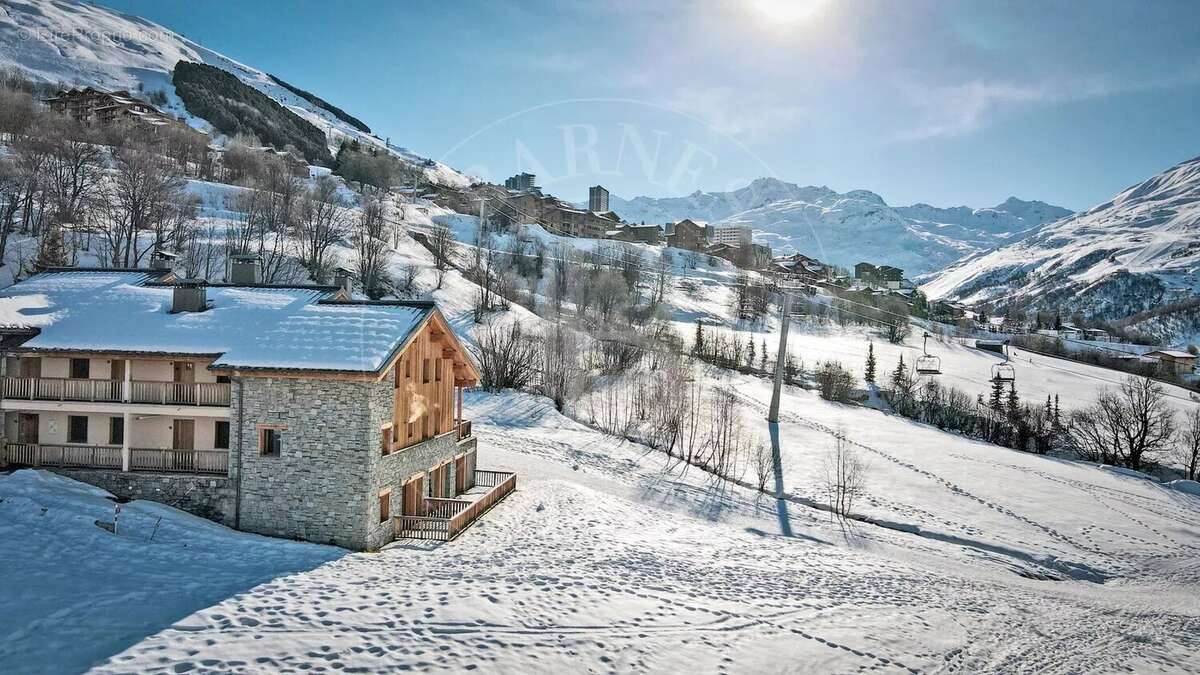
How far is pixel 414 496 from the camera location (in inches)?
801

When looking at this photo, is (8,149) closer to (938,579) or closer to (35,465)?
(35,465)

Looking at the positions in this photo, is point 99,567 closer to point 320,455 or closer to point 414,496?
point 320,455

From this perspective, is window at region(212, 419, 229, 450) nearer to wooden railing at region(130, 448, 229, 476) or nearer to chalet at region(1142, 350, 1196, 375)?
wooden railing at region(130, 448, 229, 476)

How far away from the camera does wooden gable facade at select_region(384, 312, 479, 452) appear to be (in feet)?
63.4

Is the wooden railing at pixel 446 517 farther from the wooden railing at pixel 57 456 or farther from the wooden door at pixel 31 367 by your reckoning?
the wooden door at pixel 31 367

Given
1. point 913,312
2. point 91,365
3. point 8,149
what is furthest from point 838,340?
point 8,149

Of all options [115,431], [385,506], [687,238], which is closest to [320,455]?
[385,506]

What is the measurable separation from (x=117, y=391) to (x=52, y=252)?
28172mm

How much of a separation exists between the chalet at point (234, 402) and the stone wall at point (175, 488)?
0.13 ft

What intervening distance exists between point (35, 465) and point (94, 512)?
4268mm

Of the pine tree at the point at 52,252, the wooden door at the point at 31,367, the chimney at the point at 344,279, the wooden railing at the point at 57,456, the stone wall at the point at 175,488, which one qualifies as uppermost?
the pine tree at the point at 52,252

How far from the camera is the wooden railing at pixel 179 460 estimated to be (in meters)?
17.9

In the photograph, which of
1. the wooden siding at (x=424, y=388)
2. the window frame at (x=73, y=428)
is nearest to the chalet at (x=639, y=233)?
the wooden siding at (x=424, y=388)

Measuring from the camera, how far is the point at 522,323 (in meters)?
57.9
